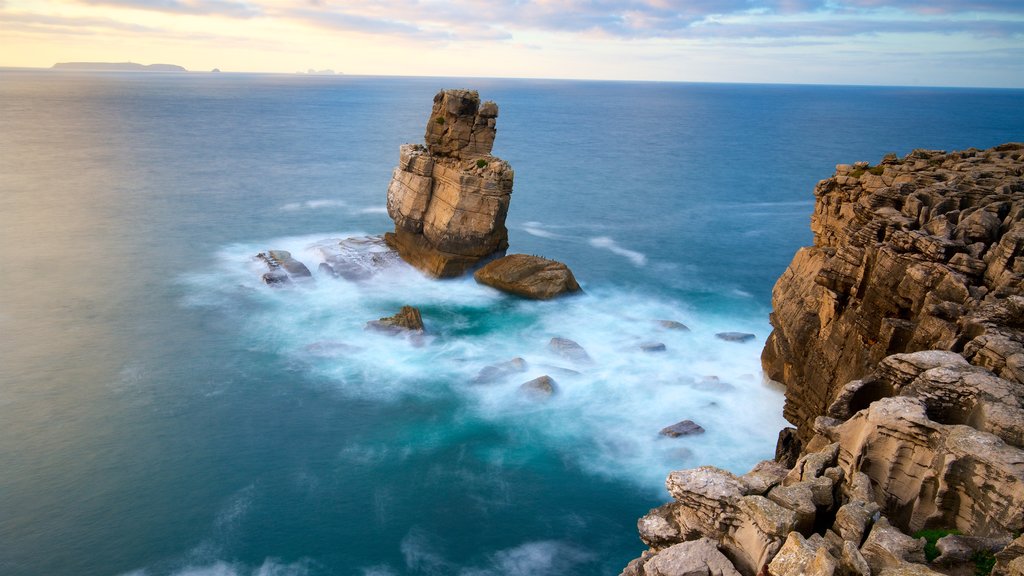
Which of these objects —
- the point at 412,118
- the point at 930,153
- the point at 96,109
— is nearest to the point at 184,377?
the point at 930,153

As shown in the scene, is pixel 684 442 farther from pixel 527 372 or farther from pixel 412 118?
pixel 412 118

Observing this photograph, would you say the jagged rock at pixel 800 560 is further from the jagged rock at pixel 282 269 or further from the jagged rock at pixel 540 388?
the jagged rock at pixel 282 269

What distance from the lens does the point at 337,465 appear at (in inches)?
1245

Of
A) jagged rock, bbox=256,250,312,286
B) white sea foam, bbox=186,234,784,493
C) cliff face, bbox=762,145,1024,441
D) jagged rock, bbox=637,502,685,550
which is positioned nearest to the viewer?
jagged rock, bbox=637,502,685,550

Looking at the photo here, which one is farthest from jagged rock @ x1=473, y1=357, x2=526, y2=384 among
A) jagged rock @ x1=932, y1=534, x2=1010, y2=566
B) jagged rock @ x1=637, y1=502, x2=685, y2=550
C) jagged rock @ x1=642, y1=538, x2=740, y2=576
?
jagged rock @ x1=932, y1=534, x2=1010, y2=566

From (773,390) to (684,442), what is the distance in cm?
785

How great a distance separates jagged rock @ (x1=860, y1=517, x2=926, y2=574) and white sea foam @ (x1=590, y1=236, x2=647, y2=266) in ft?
162

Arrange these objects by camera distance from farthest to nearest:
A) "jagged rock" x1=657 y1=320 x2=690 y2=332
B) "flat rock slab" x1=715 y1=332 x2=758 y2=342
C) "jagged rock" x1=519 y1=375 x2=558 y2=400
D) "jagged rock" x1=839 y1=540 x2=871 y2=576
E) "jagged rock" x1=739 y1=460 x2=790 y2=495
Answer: "jagged rock" x1=657 y1=320 x2=690 y2=332
"flat rock slab" x1=715 y1=332 x2=758 y2=342
"jagged rock" x1=519 y1=375 x2=558 y2=400
"jagged rock" x1=739 y1=460 x2=790 y2=495
"jagged rock" x1=839 y1=540 x2=871 y2=576

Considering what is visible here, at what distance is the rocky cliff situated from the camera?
14320mm

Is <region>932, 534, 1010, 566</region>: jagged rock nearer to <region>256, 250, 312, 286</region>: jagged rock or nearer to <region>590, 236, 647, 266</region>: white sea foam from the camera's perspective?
<region>256, 250, 312, 286</region>: jagged rock

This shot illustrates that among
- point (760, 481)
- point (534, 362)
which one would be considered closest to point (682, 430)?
point (534, 362)

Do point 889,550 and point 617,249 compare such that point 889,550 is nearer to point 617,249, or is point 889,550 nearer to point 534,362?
point 534,362

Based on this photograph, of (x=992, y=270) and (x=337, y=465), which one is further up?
(x=992, y=270)

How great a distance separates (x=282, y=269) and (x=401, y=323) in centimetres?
1473
